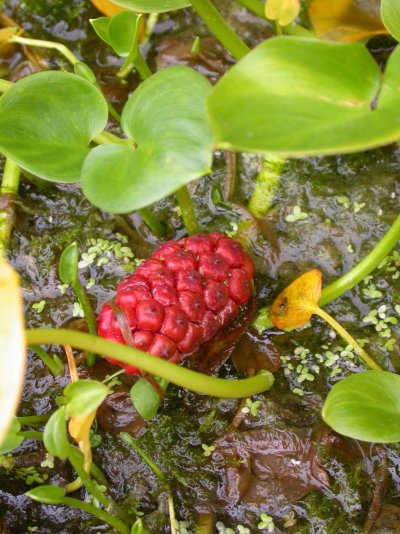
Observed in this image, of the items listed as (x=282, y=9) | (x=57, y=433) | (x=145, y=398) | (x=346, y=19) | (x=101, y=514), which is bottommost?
(x=101, y=514)

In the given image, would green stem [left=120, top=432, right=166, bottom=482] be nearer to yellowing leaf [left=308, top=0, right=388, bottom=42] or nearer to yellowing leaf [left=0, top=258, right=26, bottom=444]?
yellowing leaf [left=0, top=258, right=26, bottom=444]

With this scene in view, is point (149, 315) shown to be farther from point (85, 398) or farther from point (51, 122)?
point (51, 122)

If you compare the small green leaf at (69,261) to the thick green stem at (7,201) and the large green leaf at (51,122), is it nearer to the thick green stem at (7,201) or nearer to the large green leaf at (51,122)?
the large green leaf at (51,122)

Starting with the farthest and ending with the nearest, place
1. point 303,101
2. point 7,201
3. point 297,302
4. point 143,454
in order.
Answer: point 7,201
point 297,302
point 143,454
point 303,101

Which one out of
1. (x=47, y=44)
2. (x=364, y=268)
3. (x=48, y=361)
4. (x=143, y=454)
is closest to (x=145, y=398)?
(x=143, y=454)

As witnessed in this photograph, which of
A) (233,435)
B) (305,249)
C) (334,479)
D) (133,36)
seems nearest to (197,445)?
(233,435)

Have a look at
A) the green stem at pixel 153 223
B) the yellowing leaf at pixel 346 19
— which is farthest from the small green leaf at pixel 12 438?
the yellowing leaf at pixel 346 19

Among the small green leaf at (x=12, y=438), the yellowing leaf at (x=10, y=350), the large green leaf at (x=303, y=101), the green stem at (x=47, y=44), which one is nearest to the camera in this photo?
the yellowing leaf at (x=10, y=350)
